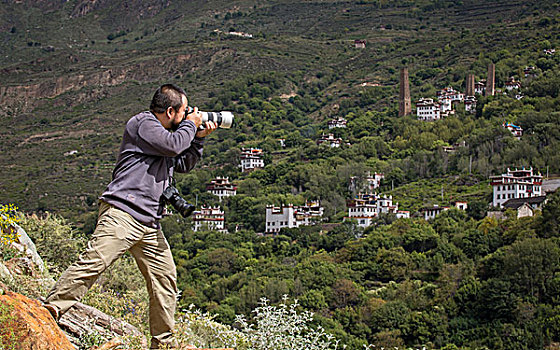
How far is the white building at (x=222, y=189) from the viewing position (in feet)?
206

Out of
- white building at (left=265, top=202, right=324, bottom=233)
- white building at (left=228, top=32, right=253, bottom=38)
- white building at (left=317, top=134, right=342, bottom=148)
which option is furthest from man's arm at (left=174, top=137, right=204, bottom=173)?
white building at (left=228, top=32, right=253, bottom=38)

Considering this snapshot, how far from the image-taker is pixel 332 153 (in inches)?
2773

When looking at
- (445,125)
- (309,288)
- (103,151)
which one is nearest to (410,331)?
(309,288)

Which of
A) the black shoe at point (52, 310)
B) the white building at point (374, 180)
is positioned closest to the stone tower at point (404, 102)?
the white building at point (374, 180)

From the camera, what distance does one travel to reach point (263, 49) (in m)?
116

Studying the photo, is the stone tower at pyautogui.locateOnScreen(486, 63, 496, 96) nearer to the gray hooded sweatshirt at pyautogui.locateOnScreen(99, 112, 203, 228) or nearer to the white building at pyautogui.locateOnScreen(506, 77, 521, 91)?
the white building at pyautogui.locateOnScreen(506, 77, 521, 91)

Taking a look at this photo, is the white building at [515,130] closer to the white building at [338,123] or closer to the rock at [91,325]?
the white building at [338,123]

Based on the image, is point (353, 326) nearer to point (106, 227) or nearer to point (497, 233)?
point (497, 233)

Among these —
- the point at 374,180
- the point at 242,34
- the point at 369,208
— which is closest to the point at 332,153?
the point at 374,180

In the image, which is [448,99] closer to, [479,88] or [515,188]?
[479,88]

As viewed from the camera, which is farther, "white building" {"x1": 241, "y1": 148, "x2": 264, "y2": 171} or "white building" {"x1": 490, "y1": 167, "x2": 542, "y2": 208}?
"white building" {"x1": 241, "y1": 148, "x2": 264, "y2": 171}

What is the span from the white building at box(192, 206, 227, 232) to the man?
166 ft

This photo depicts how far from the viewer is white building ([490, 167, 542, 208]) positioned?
4541 cm

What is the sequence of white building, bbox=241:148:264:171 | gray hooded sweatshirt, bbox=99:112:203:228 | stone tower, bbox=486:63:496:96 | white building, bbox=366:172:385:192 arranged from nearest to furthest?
gray hooded sweatshirt, bbox=99:112:203:228 → white building, bbox=366:172:385:192 → white building, bbox=241:148:264:171 → stone tower, bbox=486:63:496:96
